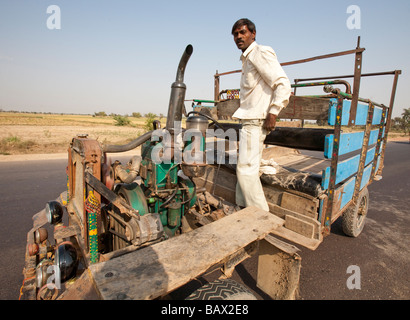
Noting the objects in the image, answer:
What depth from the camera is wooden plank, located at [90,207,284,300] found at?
1138mm

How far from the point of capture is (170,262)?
135cm

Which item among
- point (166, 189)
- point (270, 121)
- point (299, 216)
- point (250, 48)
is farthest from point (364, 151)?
point (166, 189)

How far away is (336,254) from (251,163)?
214 centimetres

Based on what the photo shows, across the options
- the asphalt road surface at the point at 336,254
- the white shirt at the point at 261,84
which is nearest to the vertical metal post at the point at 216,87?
the white shirt at the point at 261,84

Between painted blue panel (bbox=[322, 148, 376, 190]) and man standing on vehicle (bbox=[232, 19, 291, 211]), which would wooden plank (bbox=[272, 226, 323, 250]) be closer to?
man standing on vehicle (bbox=[232, 19, 291, 211])

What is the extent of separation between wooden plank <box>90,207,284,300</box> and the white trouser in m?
0.65

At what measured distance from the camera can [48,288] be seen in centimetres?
182

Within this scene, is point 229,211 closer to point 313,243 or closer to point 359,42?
point 313,243

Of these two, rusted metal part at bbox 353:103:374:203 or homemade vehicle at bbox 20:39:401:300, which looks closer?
homemade vehicle at bbox 20:39:401:300

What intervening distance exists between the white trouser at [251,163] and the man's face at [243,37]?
32.0 inches

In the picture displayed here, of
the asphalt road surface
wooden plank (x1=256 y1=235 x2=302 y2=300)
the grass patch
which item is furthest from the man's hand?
the grass patch

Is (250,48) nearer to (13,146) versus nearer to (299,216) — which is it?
(299,216)

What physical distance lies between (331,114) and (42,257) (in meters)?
3.14

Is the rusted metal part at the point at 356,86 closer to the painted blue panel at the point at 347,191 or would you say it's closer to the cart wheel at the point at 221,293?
the painted blue panel at the point at 347,191
